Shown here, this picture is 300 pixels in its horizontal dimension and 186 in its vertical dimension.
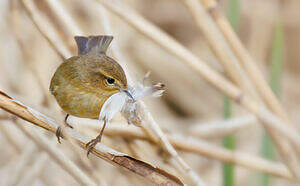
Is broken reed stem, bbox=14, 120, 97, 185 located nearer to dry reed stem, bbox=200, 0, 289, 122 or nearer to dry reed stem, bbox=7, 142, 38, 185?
dry reed stem, bbox=7, 142, 38, 185

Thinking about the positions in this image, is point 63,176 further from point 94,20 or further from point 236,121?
point 94,20

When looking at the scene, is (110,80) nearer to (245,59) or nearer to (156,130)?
(156,130)

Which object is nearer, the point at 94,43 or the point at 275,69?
the point at 94,43

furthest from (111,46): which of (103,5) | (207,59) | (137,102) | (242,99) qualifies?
(207,59)

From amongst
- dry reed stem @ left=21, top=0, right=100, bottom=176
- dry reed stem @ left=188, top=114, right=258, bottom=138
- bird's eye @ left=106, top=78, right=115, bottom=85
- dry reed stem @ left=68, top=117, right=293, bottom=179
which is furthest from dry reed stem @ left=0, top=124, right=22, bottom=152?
dry reed stem @ left=188, top=114, right=258, bottom=138

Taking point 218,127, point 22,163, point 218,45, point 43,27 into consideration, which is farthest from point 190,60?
point 218,127

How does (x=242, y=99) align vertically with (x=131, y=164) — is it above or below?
above

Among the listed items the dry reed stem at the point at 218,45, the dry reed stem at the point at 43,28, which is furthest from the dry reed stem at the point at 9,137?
the dry reed stem at the point at 218,45
